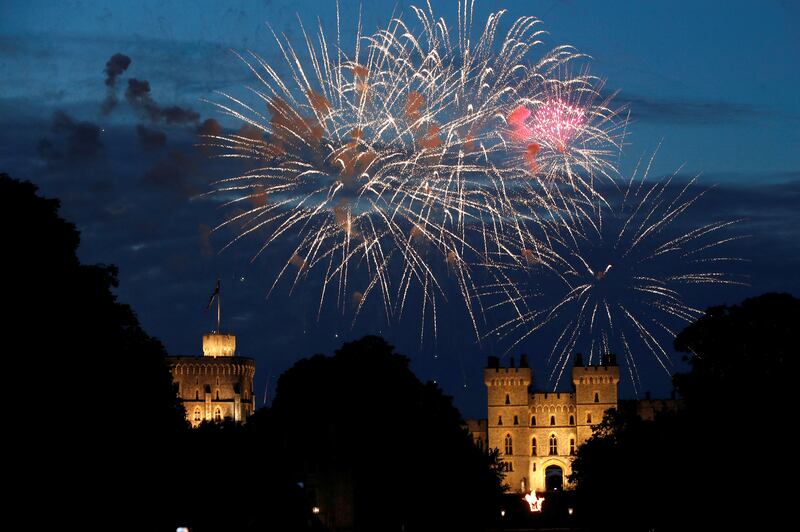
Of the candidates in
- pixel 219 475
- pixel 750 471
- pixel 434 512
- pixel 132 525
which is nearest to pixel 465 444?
pixel 434 512

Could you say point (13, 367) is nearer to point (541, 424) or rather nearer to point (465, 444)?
point (465, 444)

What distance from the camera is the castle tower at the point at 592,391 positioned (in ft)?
553

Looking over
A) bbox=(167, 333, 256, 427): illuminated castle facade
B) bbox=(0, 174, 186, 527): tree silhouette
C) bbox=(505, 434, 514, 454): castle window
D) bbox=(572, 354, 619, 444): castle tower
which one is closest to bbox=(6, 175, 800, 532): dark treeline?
bbox=(0, 174, 186, 527): tree silhouette

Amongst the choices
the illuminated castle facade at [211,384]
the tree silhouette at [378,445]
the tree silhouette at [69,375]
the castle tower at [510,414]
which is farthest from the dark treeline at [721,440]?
the castle tower at [510,414]

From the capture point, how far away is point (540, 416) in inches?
6703

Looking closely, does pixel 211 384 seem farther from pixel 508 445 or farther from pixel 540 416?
pixel 540 416

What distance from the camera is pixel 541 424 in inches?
6693

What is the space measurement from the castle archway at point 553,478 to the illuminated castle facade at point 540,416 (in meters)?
1.44

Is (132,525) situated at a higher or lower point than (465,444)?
lower

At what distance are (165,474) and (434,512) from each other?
42.1m

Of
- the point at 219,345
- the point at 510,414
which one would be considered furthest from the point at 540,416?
the point at 219,345

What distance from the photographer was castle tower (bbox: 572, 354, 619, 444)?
553 feet

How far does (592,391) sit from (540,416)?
5.66 metres

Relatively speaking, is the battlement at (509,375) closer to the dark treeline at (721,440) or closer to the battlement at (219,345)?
the battlement at (219,345)
